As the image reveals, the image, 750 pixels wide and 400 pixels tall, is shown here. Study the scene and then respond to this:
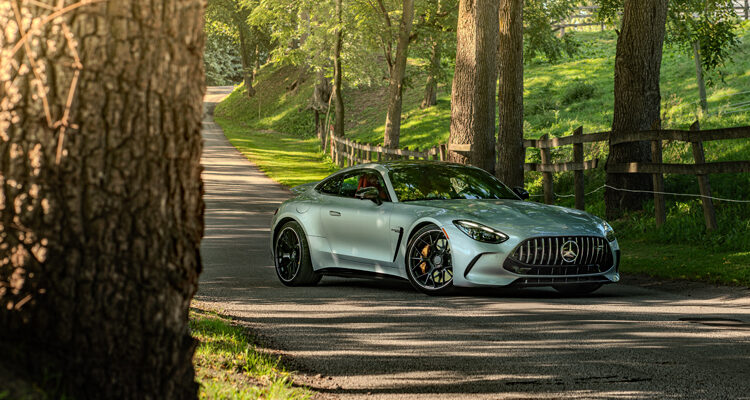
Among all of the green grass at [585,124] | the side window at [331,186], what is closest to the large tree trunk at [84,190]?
the side window at [331,186]

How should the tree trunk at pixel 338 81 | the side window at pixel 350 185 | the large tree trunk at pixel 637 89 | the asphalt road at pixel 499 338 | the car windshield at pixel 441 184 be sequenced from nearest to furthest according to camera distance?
the asphalt road at pixel 499 338, the car windshield at pixel 441 184, the side window at pixel 350 185, the large tree trunk at pixel 637 89, the tree trunk at pixel 338 81

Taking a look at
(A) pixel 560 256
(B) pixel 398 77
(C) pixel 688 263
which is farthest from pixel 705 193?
(B) pixel 398 77

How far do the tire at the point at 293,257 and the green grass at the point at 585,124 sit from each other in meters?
4.39

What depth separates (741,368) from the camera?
255 inches

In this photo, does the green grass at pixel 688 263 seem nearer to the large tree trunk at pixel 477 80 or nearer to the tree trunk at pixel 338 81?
the large tree trunk at pixel 477 80

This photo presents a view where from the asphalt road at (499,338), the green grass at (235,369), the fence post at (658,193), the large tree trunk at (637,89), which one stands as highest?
the large tree trunk at (637,89)

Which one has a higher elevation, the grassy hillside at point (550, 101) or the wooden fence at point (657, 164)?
the grassy hillside at point (550, 101)

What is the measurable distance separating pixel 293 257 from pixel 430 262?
2288 mm

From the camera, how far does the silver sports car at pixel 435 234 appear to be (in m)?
9.79

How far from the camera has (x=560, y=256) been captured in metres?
9.88

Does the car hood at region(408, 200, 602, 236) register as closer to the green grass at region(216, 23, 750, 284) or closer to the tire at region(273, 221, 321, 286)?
the tire at region(273, 221, 321, 286)

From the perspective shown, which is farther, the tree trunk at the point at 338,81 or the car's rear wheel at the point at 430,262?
the tree trunk at the point at 338,81

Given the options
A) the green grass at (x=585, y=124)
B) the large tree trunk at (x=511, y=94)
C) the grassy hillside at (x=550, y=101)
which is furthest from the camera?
the grassy hillside at (x=550, y=101)

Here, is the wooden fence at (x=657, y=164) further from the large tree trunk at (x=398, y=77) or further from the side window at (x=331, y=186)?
the large tree trunk at (x=398, y=77)
